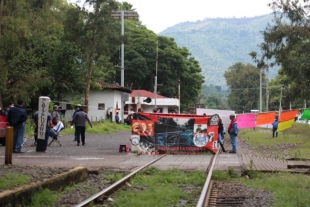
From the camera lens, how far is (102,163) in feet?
49.9

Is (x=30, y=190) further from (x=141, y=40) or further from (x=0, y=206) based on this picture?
(x=141, y=40)

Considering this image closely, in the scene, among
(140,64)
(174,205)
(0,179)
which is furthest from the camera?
(140,64)

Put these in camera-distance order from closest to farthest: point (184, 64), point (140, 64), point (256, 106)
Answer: point (140, 64)
point (184, 64)
point (256, 106)

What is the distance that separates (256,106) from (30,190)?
4418 inches

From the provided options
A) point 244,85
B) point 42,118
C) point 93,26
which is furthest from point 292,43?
point 244,85

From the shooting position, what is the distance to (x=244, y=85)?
115 m

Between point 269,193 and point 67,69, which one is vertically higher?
point 67,69

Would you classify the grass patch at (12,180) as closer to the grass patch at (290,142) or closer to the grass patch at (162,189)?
the grass patch at (162,189)

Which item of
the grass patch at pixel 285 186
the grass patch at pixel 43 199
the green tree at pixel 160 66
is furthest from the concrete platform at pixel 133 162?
the green tree at pixel 160 66

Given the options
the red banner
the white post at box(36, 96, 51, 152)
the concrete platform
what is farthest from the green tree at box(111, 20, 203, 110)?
the concrete platform

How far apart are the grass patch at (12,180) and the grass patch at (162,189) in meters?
1.70

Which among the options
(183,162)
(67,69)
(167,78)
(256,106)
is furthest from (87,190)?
(256,106)

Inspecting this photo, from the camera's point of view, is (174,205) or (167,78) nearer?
(174,205)

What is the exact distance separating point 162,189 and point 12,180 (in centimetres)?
276
